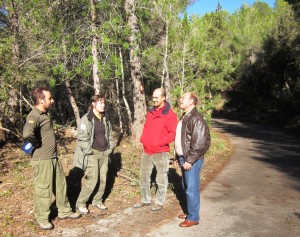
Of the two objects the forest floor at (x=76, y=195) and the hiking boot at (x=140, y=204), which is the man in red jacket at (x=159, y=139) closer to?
the hiking boot at (x=140, y=204)

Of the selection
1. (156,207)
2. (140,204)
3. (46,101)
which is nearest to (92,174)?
(140,204)

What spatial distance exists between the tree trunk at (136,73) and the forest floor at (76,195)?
0.92m

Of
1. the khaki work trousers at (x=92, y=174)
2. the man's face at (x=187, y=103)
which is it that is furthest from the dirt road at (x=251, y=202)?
the man's face at (x=187, y=103)

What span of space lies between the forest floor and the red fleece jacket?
1.20 m

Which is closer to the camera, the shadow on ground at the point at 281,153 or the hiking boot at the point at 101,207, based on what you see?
the hiking boot at the point at 101,207

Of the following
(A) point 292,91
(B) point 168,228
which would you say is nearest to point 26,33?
(B) point 168,228

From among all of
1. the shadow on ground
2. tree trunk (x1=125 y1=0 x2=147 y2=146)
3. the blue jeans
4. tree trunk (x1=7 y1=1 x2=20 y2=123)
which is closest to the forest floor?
the blue jeans

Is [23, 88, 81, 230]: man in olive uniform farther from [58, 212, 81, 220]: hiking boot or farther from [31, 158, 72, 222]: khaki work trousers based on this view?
[58, 212, 81, 220]: hiking boot

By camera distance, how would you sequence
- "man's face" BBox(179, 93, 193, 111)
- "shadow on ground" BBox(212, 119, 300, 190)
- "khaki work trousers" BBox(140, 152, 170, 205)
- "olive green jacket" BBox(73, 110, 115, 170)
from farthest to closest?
"shadow on ground" BBox(212, 119, 300, 190) → "khaki work trousers" BBox(140, 152, 170, 205) → "olive green jacket" BBox(73, 110, 115, 170) → "man's face" BBox(179, 93, 193, 111)

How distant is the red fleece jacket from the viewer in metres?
5.59

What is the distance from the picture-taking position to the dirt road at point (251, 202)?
5.02 meters

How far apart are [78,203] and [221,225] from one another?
2.48 meters

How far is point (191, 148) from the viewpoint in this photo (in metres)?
4.88

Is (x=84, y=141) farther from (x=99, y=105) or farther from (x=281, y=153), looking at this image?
(x=281, y=153)
